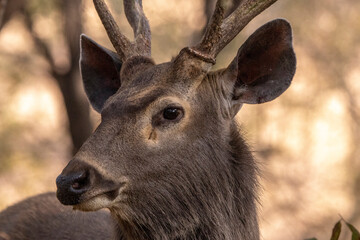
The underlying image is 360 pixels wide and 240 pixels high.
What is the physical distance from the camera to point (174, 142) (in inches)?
172

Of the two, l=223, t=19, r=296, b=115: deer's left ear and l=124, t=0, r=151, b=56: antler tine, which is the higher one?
l=124, t=0, r=151, b=56: antler tine

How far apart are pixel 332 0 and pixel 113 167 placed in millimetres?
13424

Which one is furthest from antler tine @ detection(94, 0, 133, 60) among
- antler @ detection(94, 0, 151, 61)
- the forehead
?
the forehead

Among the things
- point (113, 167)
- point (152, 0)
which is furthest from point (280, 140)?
point (113, 167)

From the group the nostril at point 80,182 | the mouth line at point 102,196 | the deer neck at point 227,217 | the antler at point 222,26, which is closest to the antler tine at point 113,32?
the antler at point 222,26

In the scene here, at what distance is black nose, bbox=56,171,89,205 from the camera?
3836 millimetres

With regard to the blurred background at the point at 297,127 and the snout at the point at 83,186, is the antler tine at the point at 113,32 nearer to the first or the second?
the snout at the point at 83,186

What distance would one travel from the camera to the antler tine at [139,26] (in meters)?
5.27

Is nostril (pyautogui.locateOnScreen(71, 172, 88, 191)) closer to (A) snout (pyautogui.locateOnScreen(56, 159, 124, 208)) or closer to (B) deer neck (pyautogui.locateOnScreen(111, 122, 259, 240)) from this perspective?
(A) snout (pyautogui.locateOnScreen(56, 159, 124, 208))

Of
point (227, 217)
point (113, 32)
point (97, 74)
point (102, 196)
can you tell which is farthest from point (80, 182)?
point (97, 74)

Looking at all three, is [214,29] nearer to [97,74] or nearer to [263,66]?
[263,66]

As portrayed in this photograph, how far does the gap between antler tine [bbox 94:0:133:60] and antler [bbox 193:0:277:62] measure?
859 millimetres

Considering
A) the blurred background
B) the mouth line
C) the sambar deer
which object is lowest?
the mouth line

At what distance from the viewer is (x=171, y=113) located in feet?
14.4
